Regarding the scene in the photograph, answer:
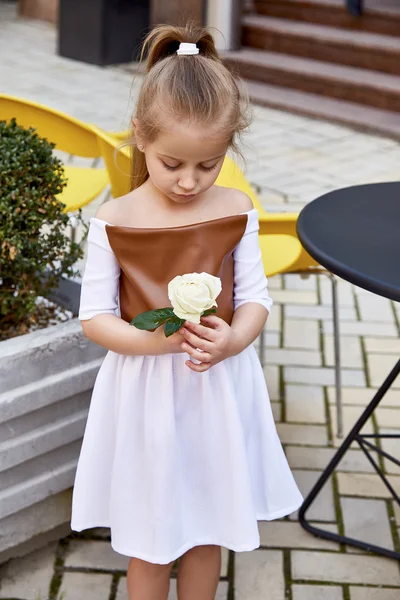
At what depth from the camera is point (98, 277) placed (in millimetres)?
1736

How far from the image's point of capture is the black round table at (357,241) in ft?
6.27

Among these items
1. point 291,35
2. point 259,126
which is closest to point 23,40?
point 291,35

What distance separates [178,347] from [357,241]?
64 cm

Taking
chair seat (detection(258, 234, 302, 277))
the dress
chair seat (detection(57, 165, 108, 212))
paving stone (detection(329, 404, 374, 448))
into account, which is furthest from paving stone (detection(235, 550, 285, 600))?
chair seat (detection(57, 165, 108, 212))

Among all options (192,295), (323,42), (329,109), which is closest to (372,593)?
(192,295)

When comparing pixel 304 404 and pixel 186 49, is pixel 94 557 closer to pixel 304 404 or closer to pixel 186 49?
pixel 304 404

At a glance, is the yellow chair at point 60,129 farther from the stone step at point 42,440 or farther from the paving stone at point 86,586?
the paving stone at point 86,586

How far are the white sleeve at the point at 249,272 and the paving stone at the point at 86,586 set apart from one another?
35.4 inches

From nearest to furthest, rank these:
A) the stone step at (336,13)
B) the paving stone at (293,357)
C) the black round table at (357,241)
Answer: the black round table at (357,241) < the paving stone at (293,357) < the stone step at (336,13)

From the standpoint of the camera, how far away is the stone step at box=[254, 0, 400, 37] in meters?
7.21

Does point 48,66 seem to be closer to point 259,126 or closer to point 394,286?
point 259,126

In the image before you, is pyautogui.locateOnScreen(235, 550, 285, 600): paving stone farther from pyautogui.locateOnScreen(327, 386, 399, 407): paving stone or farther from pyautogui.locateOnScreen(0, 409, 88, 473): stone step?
pyautogui.locateOnScreen(327, 386, 399, 407): paving stone

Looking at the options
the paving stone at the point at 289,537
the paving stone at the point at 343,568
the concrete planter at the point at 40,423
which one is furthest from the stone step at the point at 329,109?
the concrete planter at the point at 40,423

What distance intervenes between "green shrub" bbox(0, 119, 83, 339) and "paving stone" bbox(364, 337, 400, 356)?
1553mm
